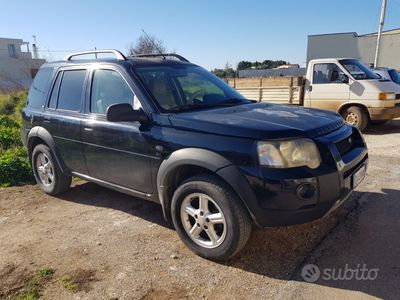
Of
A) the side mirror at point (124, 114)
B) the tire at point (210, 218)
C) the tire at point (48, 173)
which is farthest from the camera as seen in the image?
the tire at point (48, 173)

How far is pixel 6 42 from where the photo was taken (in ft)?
175

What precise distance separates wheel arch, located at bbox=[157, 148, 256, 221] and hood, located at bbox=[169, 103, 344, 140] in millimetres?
229

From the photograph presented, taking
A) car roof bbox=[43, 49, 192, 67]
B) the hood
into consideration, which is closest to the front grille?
the hood

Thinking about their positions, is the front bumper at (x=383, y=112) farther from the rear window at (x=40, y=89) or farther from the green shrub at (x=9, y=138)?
the green shrub at (x=9, y=138)

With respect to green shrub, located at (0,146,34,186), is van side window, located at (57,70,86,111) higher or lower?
higher

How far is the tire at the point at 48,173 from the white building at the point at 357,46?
4424 cm

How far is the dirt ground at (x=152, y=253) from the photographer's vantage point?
279cm

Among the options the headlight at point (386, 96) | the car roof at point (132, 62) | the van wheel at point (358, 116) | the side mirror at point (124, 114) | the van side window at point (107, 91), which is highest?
the car roof at point (132, 62)

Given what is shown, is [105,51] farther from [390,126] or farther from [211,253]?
[390,126]

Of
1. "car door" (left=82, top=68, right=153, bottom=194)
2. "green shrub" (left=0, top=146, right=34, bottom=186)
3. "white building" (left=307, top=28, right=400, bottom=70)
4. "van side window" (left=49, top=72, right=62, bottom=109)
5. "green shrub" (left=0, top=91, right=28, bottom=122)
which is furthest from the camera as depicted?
"white building" (left=307, top=28, right=400, bottom=70)

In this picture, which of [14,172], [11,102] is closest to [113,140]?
[14,172]

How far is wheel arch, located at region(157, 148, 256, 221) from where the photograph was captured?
2.78 metres

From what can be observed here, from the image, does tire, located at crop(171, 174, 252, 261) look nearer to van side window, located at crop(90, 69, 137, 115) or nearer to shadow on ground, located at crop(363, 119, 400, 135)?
van side window, located at crop(90, 69, 137, 115)

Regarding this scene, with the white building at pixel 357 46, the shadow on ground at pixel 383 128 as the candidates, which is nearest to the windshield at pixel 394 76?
the shadow on ground at pixel 383 128
